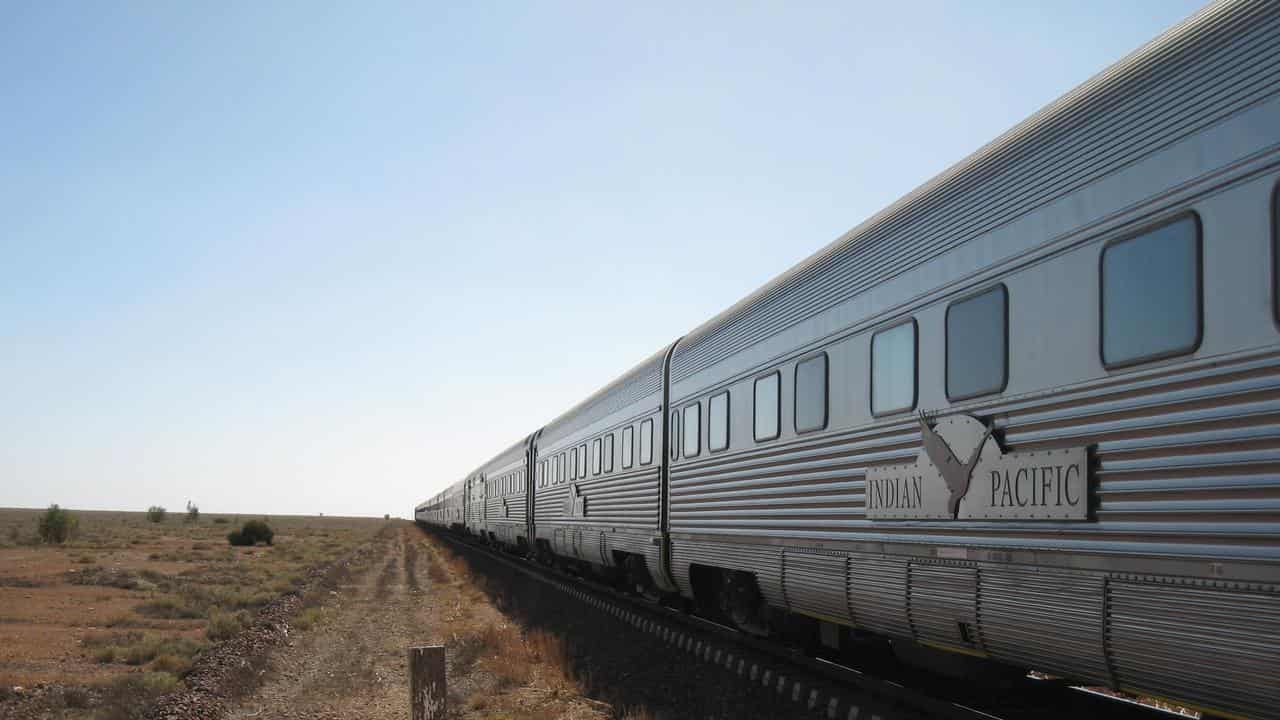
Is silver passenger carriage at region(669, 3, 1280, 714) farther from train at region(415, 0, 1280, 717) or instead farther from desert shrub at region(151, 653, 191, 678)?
desert shrub at region(151, 653, 191, 678)

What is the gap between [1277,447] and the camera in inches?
175

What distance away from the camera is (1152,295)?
5289 millimetres

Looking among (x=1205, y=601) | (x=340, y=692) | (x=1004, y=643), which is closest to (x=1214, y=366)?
(x=1205, y=601)

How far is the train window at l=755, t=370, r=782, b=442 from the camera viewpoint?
34.2 ft

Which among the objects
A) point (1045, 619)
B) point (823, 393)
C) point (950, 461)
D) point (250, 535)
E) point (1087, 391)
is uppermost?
point (823, 393)

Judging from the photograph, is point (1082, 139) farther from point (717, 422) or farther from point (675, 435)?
point (675, 435)

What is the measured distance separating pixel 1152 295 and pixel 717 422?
294 inches

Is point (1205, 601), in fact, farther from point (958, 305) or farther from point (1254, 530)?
point (958, 305)

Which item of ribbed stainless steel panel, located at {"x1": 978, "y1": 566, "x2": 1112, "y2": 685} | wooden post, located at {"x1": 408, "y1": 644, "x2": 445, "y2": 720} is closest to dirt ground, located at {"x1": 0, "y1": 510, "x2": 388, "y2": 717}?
wooden post, located at {"x1": 408, "y1": 644, "x2": 445, "y2": 720}

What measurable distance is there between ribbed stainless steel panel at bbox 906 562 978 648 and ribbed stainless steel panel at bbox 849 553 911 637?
0.11 m

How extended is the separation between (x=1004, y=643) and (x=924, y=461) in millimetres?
1431

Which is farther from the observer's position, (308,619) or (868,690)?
(308,619)

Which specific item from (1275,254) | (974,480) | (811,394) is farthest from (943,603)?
(1275,254)

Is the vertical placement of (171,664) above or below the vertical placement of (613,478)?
below
